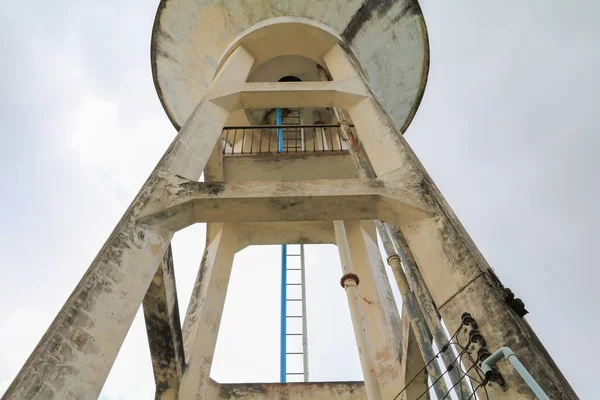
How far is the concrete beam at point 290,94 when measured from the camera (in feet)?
19.0

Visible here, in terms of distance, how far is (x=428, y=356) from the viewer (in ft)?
12.4

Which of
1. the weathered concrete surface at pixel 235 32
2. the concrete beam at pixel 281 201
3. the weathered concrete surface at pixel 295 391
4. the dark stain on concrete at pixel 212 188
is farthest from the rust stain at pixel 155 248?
the weathered concrete surface at pixel 235 32

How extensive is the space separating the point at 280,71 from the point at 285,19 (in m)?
1.48

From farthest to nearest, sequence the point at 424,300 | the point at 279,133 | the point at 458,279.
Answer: the point at 279,133 < the point at 424,300 < the point at 458,279

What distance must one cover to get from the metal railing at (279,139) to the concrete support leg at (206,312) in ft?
6.40

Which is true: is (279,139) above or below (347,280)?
above

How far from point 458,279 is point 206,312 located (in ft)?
11.6

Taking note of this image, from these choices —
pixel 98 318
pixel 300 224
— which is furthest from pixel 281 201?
pixel 300 224

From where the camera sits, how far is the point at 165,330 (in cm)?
434

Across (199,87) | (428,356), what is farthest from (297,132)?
(428,356)

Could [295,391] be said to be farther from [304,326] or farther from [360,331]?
[304,326]

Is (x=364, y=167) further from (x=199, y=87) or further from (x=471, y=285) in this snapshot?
(x=199, y=87)

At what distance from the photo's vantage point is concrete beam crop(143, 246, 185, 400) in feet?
13.7

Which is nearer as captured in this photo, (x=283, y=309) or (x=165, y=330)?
(x=165, y=330)
